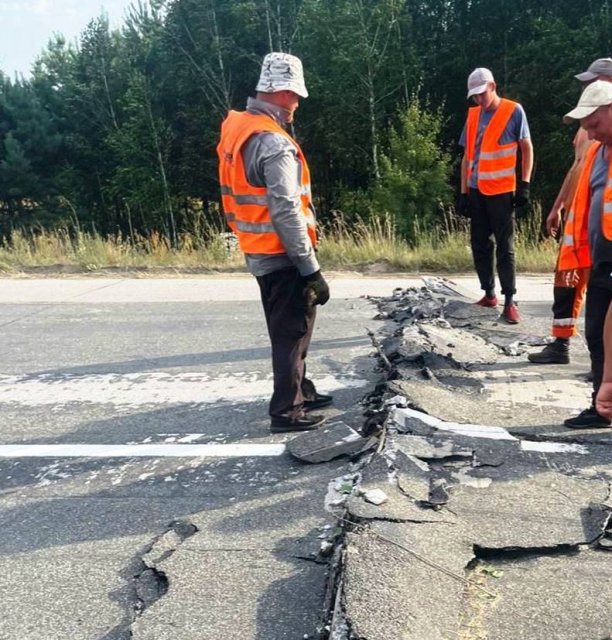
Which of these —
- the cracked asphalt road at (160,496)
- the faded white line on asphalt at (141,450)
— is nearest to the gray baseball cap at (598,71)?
the cracked asphalt road at (160,496)

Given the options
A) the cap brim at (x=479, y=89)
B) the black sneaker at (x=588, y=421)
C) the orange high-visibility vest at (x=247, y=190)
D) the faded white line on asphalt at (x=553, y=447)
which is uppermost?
the cap brim at (x=479, y=89)

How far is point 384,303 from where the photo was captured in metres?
7.33

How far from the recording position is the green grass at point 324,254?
10.4 m

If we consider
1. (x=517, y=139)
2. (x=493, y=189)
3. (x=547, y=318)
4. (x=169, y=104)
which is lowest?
(x=547, y=318)

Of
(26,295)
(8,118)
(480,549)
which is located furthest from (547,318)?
(8,118)

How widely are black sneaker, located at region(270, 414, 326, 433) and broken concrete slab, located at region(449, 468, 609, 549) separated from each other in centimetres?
112

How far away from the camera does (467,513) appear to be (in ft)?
9.02

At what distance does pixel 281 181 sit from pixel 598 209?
65.1 inches

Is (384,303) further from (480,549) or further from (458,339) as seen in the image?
(480,549)

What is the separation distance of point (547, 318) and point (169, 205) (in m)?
27.0

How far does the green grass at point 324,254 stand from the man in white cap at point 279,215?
22.2 ft

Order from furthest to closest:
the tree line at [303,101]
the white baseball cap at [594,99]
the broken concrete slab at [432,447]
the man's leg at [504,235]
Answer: the tree line at [303,101] < the man's leg at [504,235] < the broken concrete slab at [432,447] < the white baseball cap at [594,99]

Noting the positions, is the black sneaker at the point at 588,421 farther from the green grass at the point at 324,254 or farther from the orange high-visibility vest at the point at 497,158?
the green grass at the point at 324,254

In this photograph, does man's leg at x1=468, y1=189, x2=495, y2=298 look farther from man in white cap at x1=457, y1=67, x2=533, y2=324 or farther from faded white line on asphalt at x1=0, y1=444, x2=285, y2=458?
faded white line on asphalt at x1=0, y1=444, x2=285, y2=458
